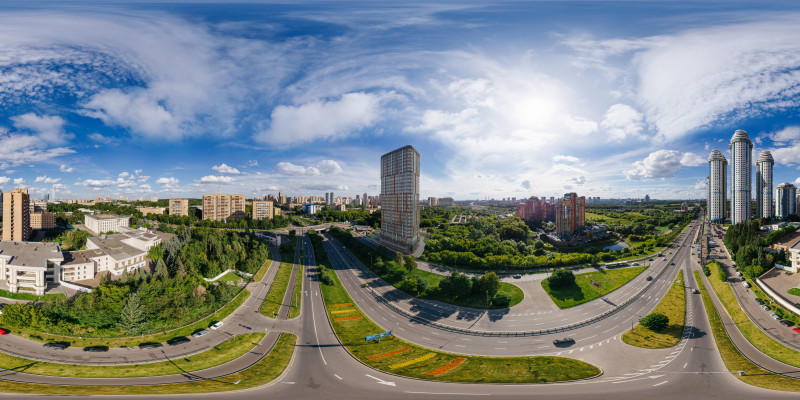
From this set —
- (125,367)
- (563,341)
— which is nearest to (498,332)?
(563,341)

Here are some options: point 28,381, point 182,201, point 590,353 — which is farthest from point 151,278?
point 182,201

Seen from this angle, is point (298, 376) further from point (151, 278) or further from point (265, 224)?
point (265, 224)

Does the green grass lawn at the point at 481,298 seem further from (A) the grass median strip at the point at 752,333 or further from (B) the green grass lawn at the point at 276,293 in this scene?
(A) the grass median strip at the point at 752,333

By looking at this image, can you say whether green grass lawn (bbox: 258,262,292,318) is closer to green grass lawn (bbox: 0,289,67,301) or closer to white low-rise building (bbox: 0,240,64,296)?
green grass lawn (bbox: 0,289,67,301)

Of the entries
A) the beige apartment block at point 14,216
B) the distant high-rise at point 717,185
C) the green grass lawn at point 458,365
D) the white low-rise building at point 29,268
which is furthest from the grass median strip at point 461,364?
the distant high-rise at point 717,185

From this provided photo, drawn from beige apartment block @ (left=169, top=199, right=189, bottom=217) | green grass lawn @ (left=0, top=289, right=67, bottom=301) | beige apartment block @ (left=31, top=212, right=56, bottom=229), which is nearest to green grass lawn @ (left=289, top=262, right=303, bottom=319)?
green grass lawn @ (left=0, top=289, right=67, bottom=301)

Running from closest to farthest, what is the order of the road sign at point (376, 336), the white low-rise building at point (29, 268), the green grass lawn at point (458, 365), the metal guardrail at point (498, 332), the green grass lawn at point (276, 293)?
the green grass lawn at point (458, 365) → the road sign at point (376, 336) → the metal guardrail at point (498, 332) → the green grass lawn at point (276, 293) → the white low-rise building at point (29, 268)
